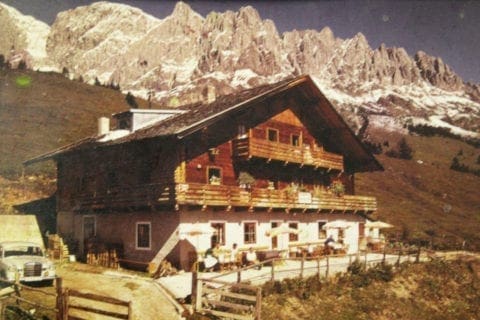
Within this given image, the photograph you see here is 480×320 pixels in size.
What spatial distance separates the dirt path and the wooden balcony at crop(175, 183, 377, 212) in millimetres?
4758

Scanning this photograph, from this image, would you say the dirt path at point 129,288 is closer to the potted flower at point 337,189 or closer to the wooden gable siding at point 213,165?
the wooden gable siding at point 213,165

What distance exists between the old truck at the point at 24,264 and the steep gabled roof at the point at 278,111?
860cm

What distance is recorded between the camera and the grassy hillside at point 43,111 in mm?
51281

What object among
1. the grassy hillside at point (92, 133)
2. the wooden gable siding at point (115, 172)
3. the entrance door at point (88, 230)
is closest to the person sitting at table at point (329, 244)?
the wooden gable siding at point (115, 172)

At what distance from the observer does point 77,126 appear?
6144 cm

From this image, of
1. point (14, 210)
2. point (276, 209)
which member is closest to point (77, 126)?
point (14, 210)

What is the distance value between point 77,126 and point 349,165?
1480 inches

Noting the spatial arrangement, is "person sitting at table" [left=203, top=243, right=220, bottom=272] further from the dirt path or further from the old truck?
the old truck

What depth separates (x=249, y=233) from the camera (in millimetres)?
28781

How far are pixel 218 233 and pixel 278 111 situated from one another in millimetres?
10199

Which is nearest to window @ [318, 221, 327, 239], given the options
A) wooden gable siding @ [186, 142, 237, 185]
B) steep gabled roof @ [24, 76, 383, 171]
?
steep gabled roof @ [24, 76, 383, 171]

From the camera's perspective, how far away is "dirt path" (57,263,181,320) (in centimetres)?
1738

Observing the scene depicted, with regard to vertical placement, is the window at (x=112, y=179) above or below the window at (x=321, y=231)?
→ above

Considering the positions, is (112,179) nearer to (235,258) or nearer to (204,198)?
(204,198)
